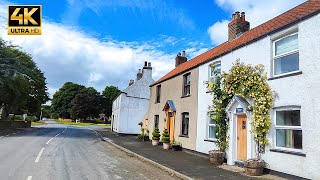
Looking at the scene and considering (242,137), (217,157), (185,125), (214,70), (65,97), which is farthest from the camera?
(65,97)

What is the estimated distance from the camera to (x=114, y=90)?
111812 millimetres

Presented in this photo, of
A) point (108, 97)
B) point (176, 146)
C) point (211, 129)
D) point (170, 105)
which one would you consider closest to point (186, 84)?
point (170, 105)

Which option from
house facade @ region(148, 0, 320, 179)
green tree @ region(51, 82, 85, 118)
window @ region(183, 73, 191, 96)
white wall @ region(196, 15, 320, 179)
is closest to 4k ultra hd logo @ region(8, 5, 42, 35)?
house facade @ region(148, 0, 320, 179)

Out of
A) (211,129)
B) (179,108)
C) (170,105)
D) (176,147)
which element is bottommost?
(176,147)

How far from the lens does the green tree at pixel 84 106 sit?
302 ft

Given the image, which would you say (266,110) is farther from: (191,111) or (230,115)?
(191,111)

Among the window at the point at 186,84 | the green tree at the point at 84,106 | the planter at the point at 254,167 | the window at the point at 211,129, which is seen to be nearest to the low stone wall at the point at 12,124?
the window at the point at 186,84

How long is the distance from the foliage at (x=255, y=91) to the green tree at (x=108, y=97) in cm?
9080

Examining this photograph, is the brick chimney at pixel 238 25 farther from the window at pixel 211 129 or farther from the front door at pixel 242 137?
the front door at pixel 242 137

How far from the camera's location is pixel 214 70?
16.7 metres

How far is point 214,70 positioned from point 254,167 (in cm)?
690

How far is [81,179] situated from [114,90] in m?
104

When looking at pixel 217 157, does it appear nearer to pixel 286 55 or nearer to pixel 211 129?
pixel 211 129

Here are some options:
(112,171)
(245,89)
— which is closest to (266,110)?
(245,89)
